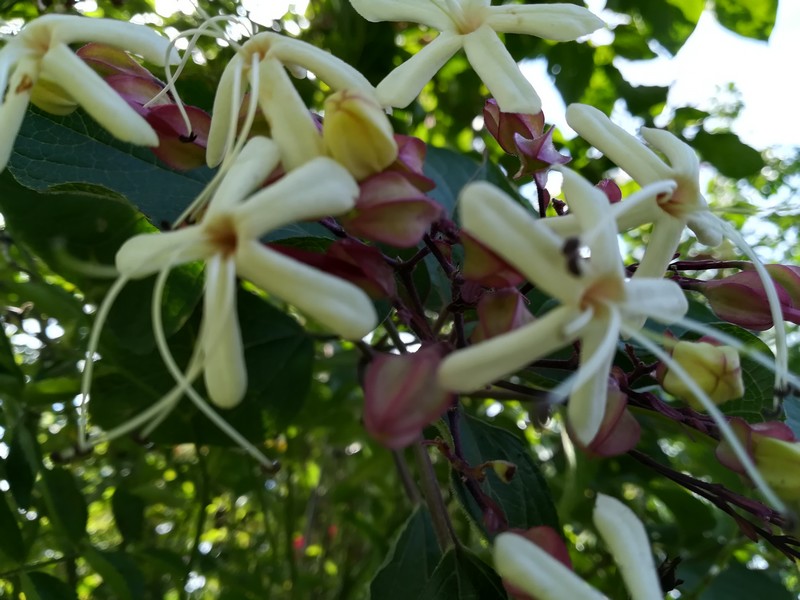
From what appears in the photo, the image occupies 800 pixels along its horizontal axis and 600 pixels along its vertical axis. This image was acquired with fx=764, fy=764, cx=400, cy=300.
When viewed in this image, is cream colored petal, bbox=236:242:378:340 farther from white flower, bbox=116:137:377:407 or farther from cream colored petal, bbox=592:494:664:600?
cream colored petal, bbox=592:494:664:600

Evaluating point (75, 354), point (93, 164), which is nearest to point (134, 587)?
point (75, 354)

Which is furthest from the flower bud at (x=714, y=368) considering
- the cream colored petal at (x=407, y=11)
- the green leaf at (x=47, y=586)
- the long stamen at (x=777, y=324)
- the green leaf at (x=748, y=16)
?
the green leaf at (x=748, y=16)

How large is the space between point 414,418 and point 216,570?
500 millimetres

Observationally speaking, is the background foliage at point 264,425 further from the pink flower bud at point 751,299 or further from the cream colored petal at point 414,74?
the cream colored petal at point 414,74

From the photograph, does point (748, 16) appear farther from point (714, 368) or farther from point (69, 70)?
point (69, 70)

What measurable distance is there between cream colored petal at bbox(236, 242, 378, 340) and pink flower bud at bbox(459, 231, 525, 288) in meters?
0.07

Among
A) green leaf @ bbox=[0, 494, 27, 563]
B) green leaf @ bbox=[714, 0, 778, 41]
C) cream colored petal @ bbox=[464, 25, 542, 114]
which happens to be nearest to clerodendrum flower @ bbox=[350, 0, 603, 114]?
cream colored petal @ bbox=[464, 25, 542, 114]

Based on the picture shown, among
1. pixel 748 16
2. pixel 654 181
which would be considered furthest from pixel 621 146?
pixel 748 16

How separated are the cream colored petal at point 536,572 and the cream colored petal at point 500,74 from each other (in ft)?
0.70

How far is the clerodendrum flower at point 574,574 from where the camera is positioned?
300 mm

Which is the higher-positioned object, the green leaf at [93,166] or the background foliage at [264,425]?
the green leaf at [93,166]

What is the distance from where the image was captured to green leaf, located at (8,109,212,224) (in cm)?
48

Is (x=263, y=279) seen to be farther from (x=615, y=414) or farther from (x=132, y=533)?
(x=132, y=533)

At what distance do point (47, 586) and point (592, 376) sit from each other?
42 centimetres
